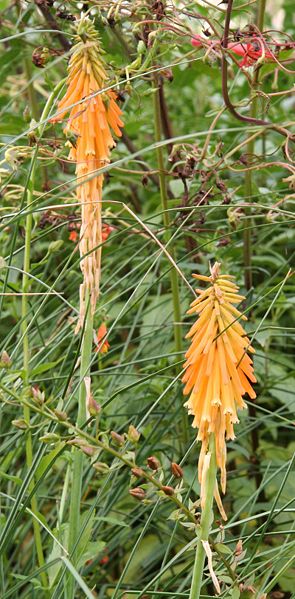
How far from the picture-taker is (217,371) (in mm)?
1327

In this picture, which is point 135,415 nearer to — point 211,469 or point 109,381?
point 109,381

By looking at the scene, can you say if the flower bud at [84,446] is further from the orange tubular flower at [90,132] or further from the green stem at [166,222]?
the green stem at [166,222]

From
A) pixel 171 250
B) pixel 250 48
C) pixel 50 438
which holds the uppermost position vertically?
pixel 250 48

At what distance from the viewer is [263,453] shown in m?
2.54

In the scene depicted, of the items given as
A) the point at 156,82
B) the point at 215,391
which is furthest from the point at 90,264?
the point at 156,82

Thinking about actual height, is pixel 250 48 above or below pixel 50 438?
above

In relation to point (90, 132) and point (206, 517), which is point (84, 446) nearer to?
point (206, 517)

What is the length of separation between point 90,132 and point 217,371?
51cm

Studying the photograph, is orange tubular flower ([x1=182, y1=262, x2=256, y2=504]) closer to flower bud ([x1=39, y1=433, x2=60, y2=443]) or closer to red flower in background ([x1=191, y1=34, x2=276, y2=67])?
flower bud ([x1=39, y1=433, x2=60, y2=443])

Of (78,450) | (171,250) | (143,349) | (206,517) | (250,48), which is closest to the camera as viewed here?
(206,517)

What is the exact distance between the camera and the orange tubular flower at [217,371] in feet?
4.30

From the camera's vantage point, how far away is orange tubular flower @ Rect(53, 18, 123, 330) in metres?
1.60

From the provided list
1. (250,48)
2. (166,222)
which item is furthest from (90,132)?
(166,222)

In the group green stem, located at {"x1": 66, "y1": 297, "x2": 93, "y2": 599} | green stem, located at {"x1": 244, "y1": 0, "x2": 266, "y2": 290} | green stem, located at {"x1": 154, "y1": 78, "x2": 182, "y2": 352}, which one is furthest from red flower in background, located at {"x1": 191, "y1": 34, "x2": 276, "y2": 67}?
green stem, located at {"x1": 66, "y1": 297, "x2": 93, "y2": 599}
